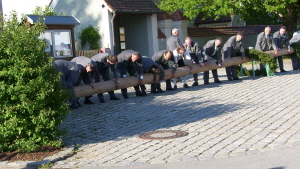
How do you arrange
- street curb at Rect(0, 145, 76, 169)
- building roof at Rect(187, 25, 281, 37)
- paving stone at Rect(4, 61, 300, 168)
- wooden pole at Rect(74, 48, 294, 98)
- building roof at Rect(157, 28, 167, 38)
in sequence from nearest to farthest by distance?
street curb at Rect(0, 145, 76, 169) → paving stone at Rect(4, 61, 300, 168) → wooden pole at Rect(74, 48, 294, 98) → building roof at Rect(157, 28, 167, 38) → building roof at Rect(187, 25, 281, 37)

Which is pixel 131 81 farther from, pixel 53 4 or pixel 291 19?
pixel 291 19

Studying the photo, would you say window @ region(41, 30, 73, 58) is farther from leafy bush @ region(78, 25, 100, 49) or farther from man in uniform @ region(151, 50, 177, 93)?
man in uniform @ region(151, 50, 177, 93)

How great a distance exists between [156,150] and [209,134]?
133cm

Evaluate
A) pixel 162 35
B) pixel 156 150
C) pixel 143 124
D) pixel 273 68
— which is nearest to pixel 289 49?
pixel 273 68

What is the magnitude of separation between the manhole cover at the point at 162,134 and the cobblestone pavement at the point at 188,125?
163 mm

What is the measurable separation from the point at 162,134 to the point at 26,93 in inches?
97.6

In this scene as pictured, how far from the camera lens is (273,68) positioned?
17.0 metres

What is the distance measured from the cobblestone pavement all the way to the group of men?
0.61 metres

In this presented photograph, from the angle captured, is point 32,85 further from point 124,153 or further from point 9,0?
point 9,0

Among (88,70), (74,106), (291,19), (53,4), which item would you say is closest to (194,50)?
(88,70)

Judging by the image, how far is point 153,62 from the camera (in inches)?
540

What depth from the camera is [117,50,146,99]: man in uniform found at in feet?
42.1

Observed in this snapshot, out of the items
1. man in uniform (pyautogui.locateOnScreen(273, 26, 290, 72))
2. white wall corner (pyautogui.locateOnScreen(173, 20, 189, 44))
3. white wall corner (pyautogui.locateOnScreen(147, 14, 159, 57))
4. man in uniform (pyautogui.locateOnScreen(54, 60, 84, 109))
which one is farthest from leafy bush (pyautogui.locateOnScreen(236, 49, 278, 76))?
man in uniform (pyautogui.locateOnScreen(54, 60, 84, 109))

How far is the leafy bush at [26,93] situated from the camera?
7.00 meters
